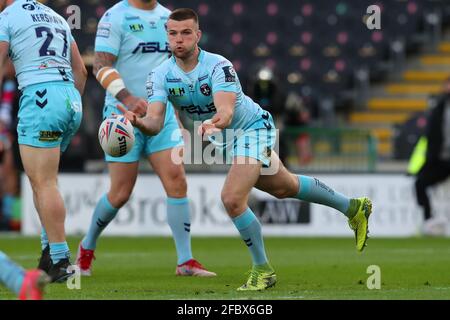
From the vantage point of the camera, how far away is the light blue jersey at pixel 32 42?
8.16 metres

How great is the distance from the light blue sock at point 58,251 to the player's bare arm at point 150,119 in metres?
1.07

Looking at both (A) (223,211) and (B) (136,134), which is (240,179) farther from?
(A) (223,211)

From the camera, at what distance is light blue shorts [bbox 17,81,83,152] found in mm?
8109

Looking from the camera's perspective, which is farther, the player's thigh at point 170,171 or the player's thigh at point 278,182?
the player's thigh at point 170,171

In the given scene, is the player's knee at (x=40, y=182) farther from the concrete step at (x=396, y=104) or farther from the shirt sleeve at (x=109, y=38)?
the concrete step at (x=396, y=104)

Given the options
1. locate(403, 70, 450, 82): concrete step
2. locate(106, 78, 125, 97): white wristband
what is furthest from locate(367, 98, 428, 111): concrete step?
locate(106, 78, 125, 97): white wristband

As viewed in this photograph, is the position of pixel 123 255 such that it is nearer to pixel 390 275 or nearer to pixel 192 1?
pixel 390 275

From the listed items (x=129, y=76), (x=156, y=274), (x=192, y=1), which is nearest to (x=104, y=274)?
(x=156, y=274)

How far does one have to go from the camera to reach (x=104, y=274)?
30.5ft

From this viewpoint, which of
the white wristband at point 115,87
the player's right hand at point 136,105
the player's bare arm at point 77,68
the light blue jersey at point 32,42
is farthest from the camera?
the white wristband at point 115,87

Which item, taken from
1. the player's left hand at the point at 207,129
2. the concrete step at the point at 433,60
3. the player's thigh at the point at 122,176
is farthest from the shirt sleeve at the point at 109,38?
the concrete step at the point at 433,60

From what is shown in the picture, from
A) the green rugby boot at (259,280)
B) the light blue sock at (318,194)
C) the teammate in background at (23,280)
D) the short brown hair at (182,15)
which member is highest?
the short brown hair at (182,15)

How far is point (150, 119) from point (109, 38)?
5.88 feet

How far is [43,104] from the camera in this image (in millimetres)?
8156
